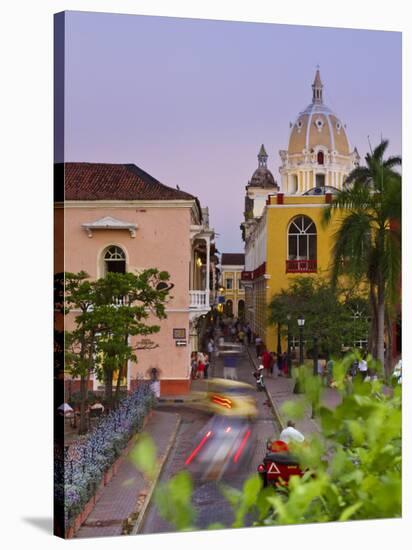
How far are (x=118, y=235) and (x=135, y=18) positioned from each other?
61.8 inches

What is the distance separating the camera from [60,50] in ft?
20.2

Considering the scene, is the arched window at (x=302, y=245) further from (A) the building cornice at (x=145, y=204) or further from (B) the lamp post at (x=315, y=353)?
(A) the building cornice at (x=145, y=204)

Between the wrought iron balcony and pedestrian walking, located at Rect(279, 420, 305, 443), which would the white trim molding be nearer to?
the wrought iron balcony

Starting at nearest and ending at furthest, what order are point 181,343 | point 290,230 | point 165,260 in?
point 165,260, point 181,343, point 290,230

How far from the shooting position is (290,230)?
7.79m

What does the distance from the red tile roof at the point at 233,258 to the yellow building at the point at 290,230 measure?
0.22 ft

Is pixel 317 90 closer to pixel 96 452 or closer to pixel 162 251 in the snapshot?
pixel 162 251

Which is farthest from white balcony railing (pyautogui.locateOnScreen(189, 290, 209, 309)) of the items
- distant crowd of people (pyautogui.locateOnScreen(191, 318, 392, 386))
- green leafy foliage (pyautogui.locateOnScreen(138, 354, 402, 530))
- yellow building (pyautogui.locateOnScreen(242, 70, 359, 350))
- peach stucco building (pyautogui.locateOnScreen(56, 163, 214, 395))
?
green leafy foliage (pyautogui.locateOnScreen(138, 354, 402, 530))

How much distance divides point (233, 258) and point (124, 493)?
2132 mm

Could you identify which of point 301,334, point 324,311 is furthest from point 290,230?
point 301,334

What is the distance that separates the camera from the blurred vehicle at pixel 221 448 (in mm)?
6785

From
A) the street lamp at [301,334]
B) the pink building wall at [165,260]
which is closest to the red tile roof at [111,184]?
the pink building wall at [165,260]

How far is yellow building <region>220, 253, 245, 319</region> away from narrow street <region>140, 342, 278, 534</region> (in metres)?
0.45

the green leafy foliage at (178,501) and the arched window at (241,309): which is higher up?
the arched window at (241,309)
